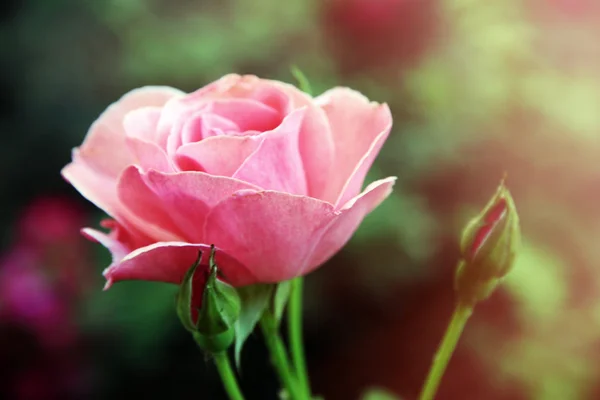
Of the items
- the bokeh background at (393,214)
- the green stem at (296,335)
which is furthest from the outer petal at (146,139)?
the bokeh background at (393,214)

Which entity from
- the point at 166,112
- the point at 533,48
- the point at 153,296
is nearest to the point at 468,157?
the point at 533,48

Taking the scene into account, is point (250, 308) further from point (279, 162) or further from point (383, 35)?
point (383, 35)

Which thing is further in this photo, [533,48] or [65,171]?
[533,48]

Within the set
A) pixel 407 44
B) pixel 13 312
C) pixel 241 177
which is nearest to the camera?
pixel 241 177

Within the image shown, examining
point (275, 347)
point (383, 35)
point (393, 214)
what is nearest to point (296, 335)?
point (275, 347)

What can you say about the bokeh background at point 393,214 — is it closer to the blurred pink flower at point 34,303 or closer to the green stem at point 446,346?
the blurred pink flower at point 34,303

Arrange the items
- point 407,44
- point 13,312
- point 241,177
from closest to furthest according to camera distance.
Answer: point 241,177 < point 13,312 < point 407,44

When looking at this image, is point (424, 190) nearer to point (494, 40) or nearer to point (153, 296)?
point (494, 40)

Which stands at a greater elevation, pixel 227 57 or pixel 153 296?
pixel 227 57
